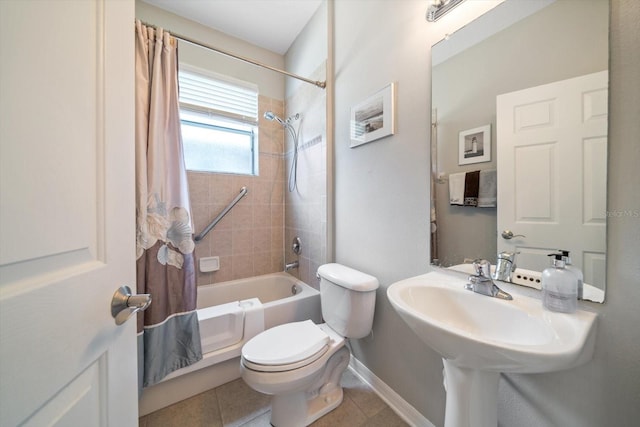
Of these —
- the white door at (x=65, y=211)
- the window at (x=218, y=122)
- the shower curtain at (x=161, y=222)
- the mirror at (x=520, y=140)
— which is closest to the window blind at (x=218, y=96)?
the window at (x=218, y=122)

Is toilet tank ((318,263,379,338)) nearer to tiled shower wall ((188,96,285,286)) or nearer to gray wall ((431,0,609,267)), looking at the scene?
gray wall ((431,0,609,267))

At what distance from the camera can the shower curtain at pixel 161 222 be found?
1202 millimetres

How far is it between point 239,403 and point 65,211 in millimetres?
1424

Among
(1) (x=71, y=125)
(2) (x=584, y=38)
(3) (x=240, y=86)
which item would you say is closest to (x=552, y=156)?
(2) (x=584, y=38)

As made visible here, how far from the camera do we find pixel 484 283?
0.84m

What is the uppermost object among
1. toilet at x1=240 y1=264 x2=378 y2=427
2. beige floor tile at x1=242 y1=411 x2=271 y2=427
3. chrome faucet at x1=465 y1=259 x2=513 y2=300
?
chrome faucet at x1=465 y1=259 x2=513 y2=300

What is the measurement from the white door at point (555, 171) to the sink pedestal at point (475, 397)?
41 cm

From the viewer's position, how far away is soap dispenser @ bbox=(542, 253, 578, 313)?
2.18 ft

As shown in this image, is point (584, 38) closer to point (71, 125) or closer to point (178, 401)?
point (71, 125)

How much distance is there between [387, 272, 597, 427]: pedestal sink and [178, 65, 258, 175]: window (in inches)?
73.5

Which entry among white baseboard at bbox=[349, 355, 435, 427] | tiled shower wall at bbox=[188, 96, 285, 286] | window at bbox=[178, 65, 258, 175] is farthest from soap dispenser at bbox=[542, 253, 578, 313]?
window at bbox=[178, 65, 258, 175]

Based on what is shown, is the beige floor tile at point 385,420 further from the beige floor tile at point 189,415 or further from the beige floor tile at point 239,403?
the beige floor tile at point 189,415

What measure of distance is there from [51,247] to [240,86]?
219cm

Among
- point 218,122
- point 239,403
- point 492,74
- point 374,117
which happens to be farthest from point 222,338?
point 492,74
